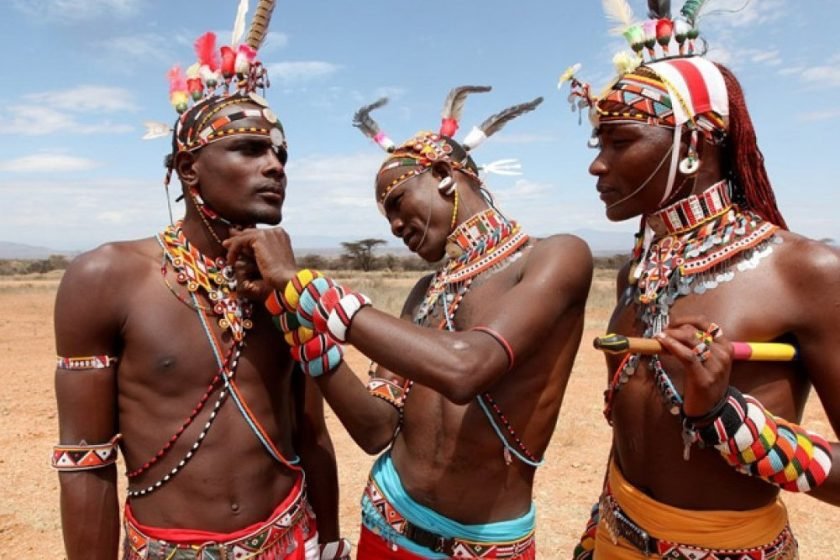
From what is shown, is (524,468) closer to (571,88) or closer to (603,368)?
(571,88)

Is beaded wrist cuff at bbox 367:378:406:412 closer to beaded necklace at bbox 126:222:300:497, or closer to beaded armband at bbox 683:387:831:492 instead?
beaded necklace at bbox 126:222:300:497

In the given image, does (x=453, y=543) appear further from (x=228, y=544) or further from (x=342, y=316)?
(x=342, y=316)

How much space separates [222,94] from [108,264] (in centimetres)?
91

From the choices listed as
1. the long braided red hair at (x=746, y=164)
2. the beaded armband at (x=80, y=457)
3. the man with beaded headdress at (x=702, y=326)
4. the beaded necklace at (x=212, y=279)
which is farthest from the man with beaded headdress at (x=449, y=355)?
the beaded armband at (x=80, y=457)

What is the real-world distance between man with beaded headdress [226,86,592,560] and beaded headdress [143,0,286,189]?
530 millimetres

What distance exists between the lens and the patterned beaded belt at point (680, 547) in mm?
2119

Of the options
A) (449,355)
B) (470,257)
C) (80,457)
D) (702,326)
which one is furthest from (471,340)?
(80,457)

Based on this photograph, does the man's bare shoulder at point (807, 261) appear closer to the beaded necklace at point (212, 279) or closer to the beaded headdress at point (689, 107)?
the beaded headdress at point (689, 107)

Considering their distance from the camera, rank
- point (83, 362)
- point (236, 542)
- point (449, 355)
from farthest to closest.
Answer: point (236, 542) → point (83, 362) → point (449, 355)

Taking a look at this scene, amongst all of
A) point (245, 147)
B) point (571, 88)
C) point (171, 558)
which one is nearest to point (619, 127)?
point (571, 88)

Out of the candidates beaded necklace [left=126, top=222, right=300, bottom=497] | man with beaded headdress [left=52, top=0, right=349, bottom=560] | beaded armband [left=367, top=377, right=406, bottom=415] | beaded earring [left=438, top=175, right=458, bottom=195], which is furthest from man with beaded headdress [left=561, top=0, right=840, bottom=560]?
beaded necklace [left=126, top=222, right=300, bottom=497]

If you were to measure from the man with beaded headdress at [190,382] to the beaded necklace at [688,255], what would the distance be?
140 centimetres

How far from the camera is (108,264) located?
2418 millimetres

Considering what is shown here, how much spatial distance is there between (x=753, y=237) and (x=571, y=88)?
36.0 inches
